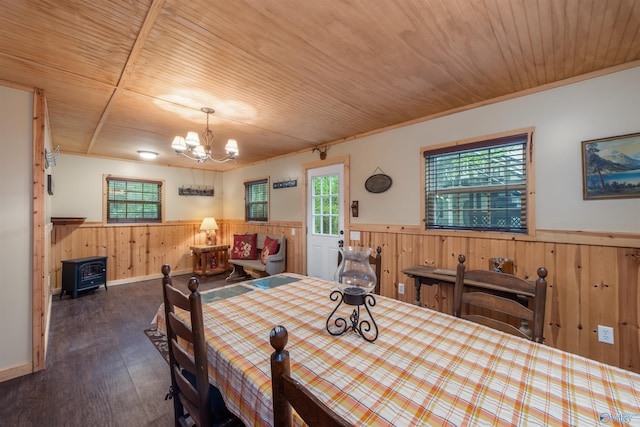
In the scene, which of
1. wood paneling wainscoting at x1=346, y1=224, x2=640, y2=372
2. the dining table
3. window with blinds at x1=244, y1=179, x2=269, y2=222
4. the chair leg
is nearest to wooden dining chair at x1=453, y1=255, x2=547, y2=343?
the dining table

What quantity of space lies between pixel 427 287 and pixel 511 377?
2163 millimetres

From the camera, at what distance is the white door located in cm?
400

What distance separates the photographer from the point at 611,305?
201 cm

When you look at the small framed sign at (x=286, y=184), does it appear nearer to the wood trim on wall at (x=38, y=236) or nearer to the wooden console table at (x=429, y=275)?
the wooden console table at (x=429, y=275)

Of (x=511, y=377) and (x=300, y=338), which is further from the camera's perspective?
(x=300, y=338)

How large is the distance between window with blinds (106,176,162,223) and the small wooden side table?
43.5 inches

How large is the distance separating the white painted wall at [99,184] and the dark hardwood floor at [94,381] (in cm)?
197

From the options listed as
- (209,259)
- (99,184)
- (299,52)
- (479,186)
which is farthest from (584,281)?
(99,184)

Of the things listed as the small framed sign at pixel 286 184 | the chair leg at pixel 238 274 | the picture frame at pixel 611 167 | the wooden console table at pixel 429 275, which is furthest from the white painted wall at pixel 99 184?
the picture frame at pixel 611 167

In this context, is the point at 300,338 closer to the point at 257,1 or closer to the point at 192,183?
the point at 257,1

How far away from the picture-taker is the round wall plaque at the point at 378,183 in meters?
3.34

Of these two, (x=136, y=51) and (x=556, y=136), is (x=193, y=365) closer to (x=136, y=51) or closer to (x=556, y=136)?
(x=136, y=51)

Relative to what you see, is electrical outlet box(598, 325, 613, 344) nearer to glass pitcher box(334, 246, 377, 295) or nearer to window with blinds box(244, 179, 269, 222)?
glass pitcher box(334, 246, 377, 295)

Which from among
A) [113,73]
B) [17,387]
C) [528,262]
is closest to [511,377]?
[528,262]
